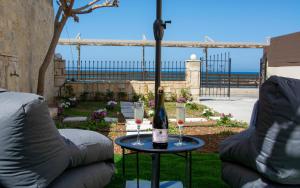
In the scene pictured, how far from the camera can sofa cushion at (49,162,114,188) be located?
222 centimetres

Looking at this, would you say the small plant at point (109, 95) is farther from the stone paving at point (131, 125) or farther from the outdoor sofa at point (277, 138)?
the outdoor sofa at point (277, 138)

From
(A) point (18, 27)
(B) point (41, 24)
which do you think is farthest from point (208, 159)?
(B) point (41, 24)

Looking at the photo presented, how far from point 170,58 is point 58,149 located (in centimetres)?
1012

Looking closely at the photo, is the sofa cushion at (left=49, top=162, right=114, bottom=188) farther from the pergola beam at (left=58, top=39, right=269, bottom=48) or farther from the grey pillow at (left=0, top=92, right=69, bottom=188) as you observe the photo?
the pergola beam at (left=58, top=39, right=269, bottom=48)

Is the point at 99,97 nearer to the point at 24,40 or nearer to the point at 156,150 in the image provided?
the point at 24,40

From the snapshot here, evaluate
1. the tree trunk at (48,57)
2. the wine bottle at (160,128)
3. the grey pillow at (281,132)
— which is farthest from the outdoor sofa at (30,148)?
the tree trunk at (48,57)

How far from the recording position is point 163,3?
273 centimetres

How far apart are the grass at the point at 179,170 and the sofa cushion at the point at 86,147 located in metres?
0.62

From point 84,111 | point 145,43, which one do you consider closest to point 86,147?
point 84,111

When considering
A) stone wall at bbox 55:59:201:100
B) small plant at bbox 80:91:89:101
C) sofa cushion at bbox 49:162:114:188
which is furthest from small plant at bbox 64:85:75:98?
sofa cushion at bbox 49:162:114:188

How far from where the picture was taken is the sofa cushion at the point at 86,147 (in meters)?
2.43

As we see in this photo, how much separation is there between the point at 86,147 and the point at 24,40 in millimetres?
5158

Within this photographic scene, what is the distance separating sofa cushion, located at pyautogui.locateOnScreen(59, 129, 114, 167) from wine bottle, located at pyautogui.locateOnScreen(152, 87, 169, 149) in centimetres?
48

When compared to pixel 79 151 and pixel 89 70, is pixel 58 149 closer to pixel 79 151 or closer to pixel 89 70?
pixel 79 151
